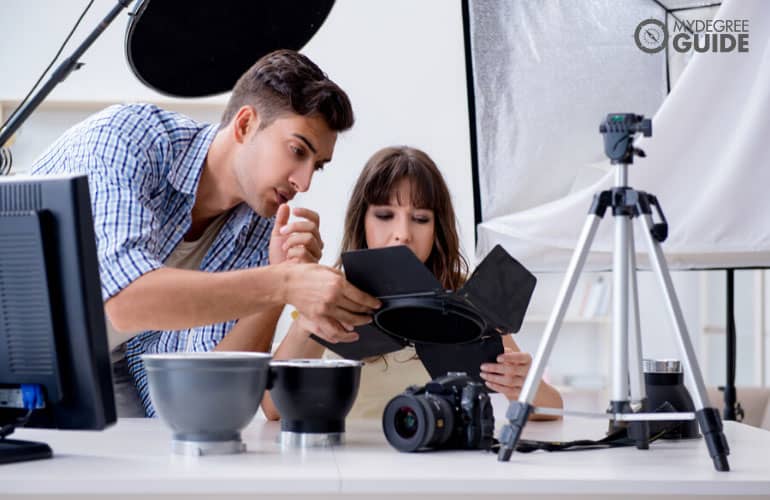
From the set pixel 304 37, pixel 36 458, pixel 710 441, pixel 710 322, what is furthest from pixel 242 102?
pixel 710 322

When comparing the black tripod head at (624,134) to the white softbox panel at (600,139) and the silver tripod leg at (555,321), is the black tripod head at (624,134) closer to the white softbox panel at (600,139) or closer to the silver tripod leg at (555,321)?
the silver tripod leg at (555,321)

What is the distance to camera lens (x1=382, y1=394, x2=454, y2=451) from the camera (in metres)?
1.02

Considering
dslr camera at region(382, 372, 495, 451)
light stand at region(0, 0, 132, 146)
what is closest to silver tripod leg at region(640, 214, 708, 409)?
dslr camera at region(382, 372, 495, 451)

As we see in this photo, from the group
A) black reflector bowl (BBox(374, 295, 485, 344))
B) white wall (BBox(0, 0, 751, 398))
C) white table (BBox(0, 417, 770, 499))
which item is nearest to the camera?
white table (BBox(0, 417, 770, 499))

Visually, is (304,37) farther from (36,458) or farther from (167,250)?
(36,458)

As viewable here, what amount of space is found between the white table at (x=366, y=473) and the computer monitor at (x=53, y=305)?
0.18 ft

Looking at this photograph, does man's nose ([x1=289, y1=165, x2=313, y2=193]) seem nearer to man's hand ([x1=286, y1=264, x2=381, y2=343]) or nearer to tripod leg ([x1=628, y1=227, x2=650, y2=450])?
man's hand ([x1=286, y1=264, x2=381, y2=343])

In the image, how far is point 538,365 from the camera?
39.9 inches

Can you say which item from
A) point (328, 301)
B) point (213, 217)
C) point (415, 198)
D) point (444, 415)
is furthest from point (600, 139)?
point (444, 415)

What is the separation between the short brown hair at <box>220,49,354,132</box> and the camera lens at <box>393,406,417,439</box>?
68cm

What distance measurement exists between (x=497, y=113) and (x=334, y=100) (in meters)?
0.42

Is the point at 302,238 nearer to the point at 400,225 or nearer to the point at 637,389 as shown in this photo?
the point at 400,225

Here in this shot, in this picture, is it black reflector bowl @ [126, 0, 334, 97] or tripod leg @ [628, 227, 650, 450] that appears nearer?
tripod leg @ [628, 227, 650, 450]

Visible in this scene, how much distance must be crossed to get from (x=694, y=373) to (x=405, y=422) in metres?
0.31
